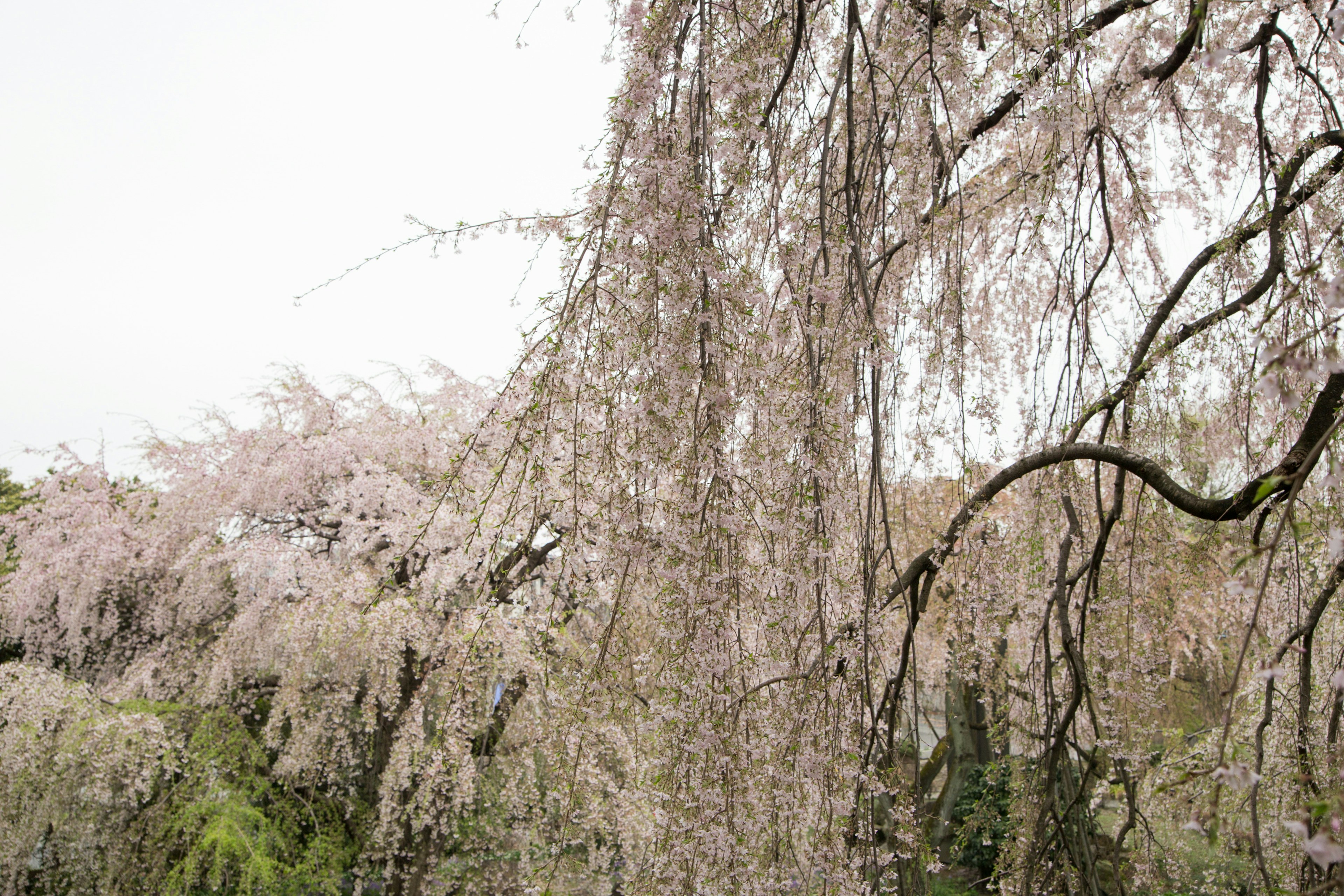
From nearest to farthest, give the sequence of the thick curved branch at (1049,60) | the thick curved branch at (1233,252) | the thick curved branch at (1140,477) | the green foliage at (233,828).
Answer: the thick curved branch at (1049,60) < the thick curved branch at (1140,477) < the thick curved branch at (1233,252) < the green foliage at (233,828)

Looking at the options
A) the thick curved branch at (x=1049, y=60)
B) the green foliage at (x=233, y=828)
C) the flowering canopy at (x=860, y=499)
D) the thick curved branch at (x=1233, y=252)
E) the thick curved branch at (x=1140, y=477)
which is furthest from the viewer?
the green foliage at (x=233, y=828)

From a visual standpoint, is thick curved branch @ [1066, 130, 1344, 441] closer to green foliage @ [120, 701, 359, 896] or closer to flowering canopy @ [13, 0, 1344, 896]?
flowering canopy @ [13, 0, 1344, 896]

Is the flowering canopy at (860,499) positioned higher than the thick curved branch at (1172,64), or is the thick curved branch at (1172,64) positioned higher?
the thick curved branch at (1172,64)

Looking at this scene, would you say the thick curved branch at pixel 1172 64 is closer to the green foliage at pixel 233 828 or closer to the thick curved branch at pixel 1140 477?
the thick curved branch at pixel 1140 477

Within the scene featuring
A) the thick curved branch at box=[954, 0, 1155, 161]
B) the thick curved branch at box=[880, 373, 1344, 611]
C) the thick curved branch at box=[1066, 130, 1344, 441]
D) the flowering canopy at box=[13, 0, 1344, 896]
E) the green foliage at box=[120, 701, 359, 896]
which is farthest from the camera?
the green foliage at box=[120, 701, 359, 896]

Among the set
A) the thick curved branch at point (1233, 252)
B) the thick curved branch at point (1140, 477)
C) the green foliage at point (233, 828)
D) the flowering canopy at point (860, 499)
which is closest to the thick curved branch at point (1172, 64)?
the flowering canopy at point (860, 499)

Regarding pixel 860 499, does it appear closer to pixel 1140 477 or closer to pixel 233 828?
pixel 1140 477

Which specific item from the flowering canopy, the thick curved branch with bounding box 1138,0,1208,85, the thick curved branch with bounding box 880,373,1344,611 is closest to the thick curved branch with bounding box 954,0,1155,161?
the flowering canopy

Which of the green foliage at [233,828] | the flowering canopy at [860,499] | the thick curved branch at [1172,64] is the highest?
the thick curved branch at [1172,64]

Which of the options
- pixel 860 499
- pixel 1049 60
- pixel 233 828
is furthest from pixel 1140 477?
pixel 233 828

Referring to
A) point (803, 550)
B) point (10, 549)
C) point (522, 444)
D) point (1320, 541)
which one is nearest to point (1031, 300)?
point (1320, 541)

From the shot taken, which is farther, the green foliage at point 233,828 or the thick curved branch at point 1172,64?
the green foliage at point 233,828

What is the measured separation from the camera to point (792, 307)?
5.21 ft

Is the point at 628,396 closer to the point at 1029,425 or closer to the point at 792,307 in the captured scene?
the point at 792,307
